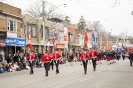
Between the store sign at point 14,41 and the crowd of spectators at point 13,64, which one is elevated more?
the store sign at point 14,41

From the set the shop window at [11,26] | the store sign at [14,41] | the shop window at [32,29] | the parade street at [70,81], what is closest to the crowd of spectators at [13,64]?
the parade street at [70,81]

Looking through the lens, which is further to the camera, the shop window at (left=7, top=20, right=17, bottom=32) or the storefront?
the shop window at (left=7, top=20, right=17, bottom=32)

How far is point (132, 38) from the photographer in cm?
16375

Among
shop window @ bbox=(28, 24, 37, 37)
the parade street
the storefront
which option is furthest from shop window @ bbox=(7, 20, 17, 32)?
the parade street

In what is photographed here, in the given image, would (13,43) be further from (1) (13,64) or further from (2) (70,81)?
(2) (70,81)

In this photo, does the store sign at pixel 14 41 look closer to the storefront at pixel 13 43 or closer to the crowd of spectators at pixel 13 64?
the storefront at pixel 13 43

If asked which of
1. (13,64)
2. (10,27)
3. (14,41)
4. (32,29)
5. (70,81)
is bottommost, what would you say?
(70,81)

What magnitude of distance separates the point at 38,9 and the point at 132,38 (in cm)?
10668

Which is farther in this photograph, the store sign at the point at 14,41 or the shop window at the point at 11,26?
the shop window at the point at 11,26

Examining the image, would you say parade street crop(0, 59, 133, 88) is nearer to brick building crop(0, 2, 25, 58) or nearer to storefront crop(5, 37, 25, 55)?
storefront crop(5, 37, 25, 55)

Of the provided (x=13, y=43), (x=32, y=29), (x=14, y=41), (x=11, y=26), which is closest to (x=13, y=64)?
(x=13, y=43)

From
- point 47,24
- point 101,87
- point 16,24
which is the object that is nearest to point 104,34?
point 47,24

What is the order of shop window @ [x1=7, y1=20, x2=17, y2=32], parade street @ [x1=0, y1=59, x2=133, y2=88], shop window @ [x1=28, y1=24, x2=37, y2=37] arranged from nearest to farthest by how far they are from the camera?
parade street @ [x1=0, y1=59, x2=133, y2=88]
shop window @ [x1=7, y1=20, x2=17, y2=32]
shop window @ [x1=28, y1=24, x2=37, y2=37]

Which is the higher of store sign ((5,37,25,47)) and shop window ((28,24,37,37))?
shop window ((28,24,37,37))
